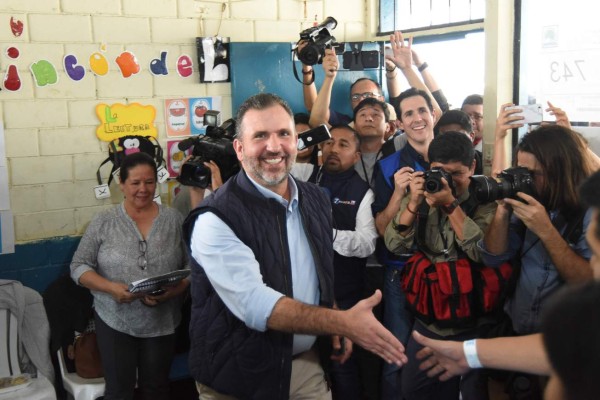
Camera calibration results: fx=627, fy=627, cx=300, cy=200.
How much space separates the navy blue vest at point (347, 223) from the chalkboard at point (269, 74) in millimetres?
1307

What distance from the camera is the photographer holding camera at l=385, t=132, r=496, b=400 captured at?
2.44 m

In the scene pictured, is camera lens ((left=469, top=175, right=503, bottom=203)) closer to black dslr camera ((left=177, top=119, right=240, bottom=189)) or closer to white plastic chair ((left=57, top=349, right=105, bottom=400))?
black dslr camera ((left=177, top=119, right=240, bottom=189))

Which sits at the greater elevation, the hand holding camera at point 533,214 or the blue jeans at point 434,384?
the hand holding camera at point 533,214

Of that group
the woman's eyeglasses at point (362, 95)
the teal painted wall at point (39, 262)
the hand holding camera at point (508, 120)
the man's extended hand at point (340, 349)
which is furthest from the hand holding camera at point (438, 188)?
the teal painted wall at point (39, 262)

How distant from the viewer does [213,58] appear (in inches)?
156

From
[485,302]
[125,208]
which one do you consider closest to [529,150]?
[485,302]

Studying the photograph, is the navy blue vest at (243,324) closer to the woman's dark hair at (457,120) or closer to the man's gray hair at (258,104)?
the man's gray hair at (258,104)

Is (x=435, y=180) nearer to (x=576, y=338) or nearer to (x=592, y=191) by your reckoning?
(x=592, y=191)

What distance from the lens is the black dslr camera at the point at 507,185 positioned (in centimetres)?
221

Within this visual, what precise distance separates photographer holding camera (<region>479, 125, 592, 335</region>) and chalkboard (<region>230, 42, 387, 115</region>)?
2.10 meters

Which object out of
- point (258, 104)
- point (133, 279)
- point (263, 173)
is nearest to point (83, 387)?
point (133, 279)

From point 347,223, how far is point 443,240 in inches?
20.9

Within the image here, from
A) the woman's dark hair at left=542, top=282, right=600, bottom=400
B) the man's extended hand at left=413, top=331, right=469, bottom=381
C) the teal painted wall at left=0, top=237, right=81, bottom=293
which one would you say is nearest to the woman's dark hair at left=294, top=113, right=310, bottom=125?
the teal painted wall at left=0, top=237, right=81, bottom=293

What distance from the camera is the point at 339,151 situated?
3.07 metres
